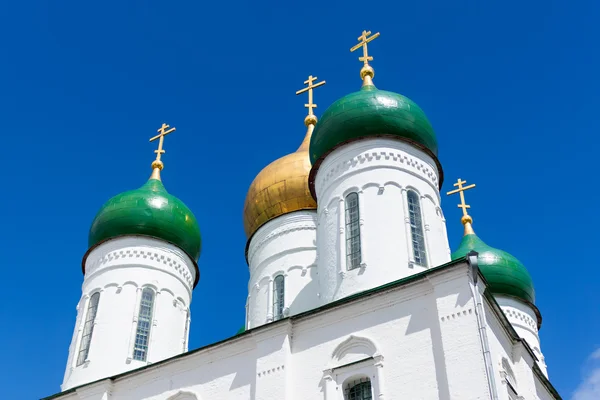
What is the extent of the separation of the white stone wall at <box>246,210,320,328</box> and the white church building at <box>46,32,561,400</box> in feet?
0.09

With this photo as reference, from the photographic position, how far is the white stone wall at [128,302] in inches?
524

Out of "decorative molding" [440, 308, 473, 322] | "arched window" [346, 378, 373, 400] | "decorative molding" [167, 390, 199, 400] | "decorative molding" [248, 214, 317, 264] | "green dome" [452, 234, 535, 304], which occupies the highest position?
"decorative molding" [248, 214, 317, 264]

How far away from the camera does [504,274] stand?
16172mm

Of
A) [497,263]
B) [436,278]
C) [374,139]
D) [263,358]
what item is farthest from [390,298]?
[497,263]

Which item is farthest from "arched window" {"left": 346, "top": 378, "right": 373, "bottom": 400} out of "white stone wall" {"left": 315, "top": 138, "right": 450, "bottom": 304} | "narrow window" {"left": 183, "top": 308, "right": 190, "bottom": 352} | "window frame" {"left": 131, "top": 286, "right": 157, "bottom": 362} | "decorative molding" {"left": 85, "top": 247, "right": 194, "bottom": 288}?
"decorative molding" {"left": 85, "top": 247, "right": 194, "bottom": 288}

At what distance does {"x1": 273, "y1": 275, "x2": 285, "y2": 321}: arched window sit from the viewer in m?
15.0

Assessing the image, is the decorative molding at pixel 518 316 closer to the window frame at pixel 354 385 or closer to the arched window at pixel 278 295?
the arched window at pixel 278 295

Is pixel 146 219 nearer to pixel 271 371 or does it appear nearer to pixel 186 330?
pixel 186 330

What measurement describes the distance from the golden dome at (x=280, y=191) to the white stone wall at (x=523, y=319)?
4426mm

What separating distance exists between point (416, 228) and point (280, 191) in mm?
4502

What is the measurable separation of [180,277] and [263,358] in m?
4.65

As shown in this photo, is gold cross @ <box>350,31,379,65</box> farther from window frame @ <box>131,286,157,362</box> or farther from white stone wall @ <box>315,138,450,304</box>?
window frame @ <box>131,286,157,362</box>

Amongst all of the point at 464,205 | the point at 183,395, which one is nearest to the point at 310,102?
the point at 464,205

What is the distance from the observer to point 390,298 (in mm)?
10305
